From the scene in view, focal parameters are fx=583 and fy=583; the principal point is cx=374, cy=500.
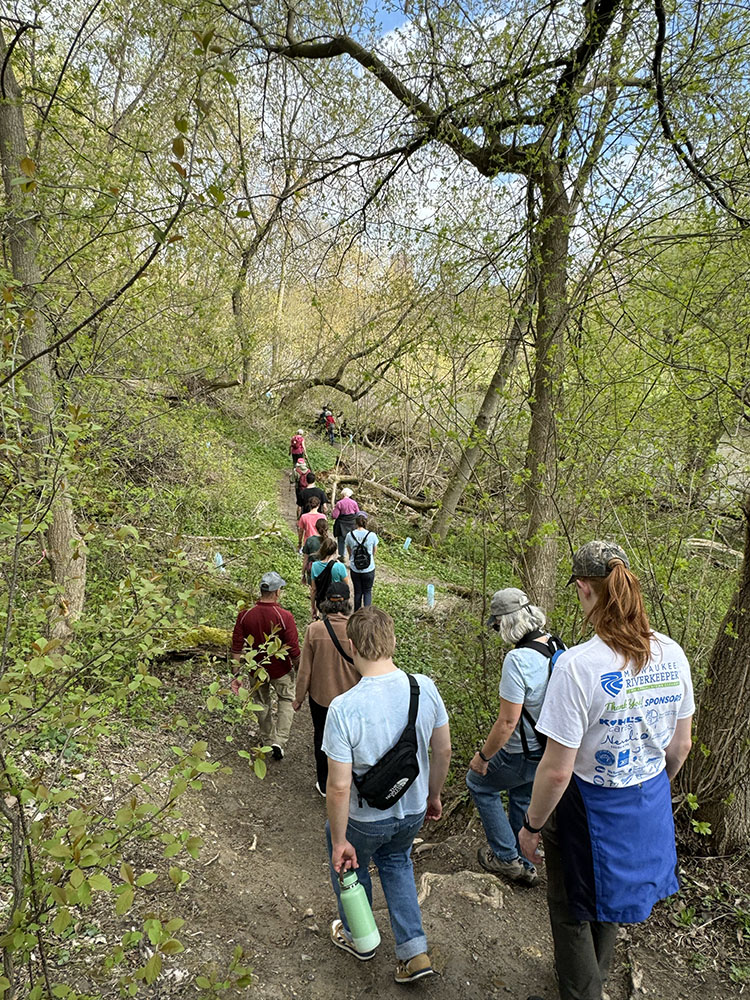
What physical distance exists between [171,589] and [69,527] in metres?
1.88

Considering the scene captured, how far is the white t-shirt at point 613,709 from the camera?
214 centimetres

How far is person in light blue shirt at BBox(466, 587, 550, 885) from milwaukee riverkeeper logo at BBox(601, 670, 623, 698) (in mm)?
919

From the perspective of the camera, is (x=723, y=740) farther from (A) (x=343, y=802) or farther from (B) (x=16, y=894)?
(B) (x=16, y=894)

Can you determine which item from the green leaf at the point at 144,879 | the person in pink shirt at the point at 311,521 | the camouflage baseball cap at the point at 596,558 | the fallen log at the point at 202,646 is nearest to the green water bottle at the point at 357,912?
the green leaf at the point at 144,879

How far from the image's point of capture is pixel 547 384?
15.9 ft

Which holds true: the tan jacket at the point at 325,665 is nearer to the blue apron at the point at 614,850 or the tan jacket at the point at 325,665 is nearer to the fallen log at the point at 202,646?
the blue apron at the point at 614,850

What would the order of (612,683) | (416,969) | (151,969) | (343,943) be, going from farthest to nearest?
(343,943) → (416,969) → (612,683) → (151,969)

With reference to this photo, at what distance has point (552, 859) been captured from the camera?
2383 millimetres

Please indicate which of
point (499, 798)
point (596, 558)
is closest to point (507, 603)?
point (596, 558)

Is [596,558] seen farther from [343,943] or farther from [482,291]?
[482,291]

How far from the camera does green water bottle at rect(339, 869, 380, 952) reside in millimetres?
2682

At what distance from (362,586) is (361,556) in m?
0.57

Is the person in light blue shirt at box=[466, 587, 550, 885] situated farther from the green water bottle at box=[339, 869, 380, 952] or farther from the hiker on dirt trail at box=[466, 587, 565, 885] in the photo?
the green water bottle at box=[339, 869, 380, 952]

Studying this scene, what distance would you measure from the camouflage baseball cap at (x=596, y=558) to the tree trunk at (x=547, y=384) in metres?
2.34
